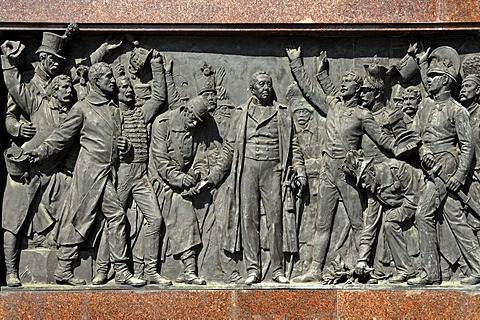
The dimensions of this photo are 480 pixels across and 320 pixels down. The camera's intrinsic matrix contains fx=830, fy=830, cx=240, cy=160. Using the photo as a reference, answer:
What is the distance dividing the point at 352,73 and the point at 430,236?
1.96m

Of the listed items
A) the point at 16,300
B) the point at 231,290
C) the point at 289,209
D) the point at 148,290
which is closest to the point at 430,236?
the point at 289,209

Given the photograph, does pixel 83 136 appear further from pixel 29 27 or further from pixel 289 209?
pixel 289 209

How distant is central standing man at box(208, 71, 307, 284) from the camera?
9047 millimetres

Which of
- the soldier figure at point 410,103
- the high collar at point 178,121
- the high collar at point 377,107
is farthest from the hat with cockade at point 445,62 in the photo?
the high collar at point 178,121

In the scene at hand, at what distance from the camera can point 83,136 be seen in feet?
29.5

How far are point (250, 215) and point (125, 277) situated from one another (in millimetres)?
1511

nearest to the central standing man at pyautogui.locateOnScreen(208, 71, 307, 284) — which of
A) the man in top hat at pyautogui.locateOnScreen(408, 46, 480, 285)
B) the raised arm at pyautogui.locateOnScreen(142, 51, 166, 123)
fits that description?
the raised arm at pyautogui.locateOnScreen(142, 51, 166, 123)

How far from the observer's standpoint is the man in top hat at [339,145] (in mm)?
9055

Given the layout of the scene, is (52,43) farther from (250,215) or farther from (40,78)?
(250,215)

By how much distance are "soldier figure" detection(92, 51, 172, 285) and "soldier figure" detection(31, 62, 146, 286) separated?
10 cm

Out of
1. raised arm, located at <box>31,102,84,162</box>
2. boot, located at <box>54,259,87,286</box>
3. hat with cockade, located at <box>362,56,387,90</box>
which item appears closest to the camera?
raised arm, located at <box>31,102,84,162</box>

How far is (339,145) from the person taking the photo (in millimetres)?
9062

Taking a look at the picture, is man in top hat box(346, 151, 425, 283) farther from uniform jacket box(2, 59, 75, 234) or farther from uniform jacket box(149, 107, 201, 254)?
uniform jacket box(2, 59, 75, 234)

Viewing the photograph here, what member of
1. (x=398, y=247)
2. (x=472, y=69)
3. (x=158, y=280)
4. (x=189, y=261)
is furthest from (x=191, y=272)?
(x=472, y=69)
